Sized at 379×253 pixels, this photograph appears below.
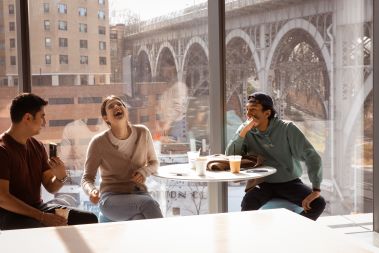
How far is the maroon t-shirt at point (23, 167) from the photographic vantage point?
111 inches

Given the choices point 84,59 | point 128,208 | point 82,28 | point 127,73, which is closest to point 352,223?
point 128,208

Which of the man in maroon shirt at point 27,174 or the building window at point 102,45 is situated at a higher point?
the building window at point 102,45

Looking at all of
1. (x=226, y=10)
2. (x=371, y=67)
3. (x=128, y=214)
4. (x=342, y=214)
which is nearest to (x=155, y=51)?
(x=226, y=10)

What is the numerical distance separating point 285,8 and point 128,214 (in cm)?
193

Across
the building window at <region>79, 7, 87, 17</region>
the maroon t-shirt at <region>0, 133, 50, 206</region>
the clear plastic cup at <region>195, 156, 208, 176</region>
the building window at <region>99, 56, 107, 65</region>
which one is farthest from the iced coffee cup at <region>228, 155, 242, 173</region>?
the building window at <region>79, 7, 87, 17</region>

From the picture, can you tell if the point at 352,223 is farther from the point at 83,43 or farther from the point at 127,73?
the point at 83,43

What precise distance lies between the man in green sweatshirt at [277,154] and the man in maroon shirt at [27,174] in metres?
1.10

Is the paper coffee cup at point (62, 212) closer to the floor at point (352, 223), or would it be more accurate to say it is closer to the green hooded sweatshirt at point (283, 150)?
the green hooded sweatshirt at point (283, 150)

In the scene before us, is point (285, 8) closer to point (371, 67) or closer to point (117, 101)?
point (371, 67)

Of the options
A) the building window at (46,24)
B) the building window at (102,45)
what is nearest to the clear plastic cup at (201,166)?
the building window at (102,45)

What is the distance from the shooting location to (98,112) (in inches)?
150

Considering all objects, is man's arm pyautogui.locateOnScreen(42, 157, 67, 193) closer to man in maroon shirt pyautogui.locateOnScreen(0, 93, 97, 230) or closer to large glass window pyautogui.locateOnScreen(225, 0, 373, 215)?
man in maroon shirt pyautogui.locateOnScreen(0, 93, 97, 230)

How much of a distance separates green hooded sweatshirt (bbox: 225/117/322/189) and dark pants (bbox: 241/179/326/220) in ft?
0.14

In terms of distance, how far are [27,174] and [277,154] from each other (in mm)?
1565
